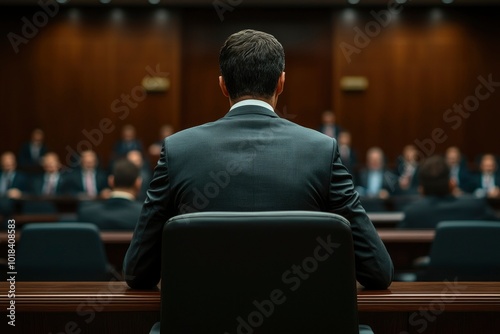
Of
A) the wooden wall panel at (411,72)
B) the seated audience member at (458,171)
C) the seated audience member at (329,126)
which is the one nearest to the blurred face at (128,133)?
the seated audience member at (329,126)

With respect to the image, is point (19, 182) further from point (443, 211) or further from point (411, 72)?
point (443, 211)

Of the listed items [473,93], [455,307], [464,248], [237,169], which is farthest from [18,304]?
[473,93]

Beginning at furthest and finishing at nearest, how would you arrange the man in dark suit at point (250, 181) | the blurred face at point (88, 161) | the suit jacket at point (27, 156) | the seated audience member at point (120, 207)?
the suit jacket at point (27, 156) < the blurred face at point (88, 161) < the seated audience member at point (120, 207) < the man in dark suit at point (250, 181)

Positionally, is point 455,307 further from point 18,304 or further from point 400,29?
point 400,29

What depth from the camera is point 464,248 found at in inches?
147

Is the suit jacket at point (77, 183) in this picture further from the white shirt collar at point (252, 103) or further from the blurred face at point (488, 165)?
the white shirt collar at point (252, 103)

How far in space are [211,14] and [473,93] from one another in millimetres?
6229

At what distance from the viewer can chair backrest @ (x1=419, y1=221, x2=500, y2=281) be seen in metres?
3.69

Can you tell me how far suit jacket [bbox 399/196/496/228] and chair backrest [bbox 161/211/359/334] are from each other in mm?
3597

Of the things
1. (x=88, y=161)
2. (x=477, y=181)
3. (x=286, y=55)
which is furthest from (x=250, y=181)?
(x=286, y=55)

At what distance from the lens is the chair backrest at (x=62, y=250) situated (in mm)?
3857

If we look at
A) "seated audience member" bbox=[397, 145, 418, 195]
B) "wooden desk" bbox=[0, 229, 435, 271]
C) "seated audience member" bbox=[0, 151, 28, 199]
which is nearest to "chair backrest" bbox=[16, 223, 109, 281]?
"wooden desk" bbox=[0, 229, 435, 271]

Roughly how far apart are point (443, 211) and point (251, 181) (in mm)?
3563

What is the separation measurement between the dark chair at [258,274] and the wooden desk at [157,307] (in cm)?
26
